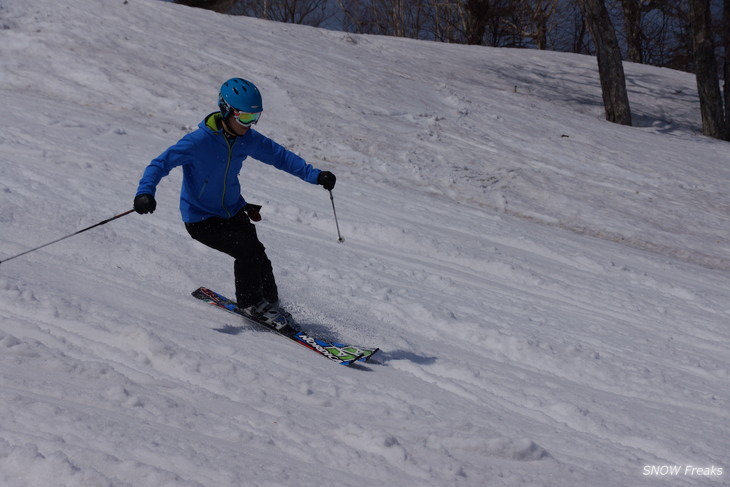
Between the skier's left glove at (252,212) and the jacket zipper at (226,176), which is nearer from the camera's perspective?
the jacket zipper at (226,176)

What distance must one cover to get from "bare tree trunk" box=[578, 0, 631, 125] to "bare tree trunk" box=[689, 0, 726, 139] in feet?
6.60

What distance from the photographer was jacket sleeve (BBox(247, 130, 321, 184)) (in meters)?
5.17

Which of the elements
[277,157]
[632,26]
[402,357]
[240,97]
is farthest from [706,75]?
[240,97]

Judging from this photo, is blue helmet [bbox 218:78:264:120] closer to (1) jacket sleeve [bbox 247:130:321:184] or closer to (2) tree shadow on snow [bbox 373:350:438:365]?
(1) jacket sleeve [bbox 247:130:321:184]

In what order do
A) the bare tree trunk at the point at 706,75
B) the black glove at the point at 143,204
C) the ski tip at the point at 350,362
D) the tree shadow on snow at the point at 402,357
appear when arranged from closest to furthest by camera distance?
the black glove at the point at 143,204 < the ski tip at the point at 350,362 < the tree shadow on snow at the point at 402,357 < the bare tree trunk at the point at 706,75

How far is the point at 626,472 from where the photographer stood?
349 centimetres

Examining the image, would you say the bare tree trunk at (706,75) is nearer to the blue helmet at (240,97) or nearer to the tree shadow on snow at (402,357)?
the tree shadow on snow at (402,357)

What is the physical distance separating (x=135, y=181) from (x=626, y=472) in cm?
639

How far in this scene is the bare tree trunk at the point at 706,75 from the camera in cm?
1647

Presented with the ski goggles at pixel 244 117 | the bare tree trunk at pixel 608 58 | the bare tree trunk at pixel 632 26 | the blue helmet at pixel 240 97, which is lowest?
the ski goggles at pixel 244 117

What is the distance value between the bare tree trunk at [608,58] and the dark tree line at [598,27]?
0.02 meters

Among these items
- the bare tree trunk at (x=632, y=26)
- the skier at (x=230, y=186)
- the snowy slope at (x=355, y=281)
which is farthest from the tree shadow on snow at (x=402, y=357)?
the bare tree trunk at (x=632, y=26)

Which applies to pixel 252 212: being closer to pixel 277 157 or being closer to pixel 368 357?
pixel 277 157

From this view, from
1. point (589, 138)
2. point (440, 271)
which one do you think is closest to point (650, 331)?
point (440, 271)
